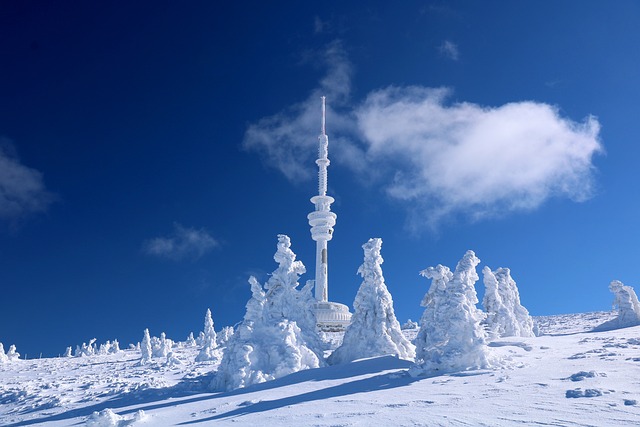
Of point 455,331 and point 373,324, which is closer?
point 455,331

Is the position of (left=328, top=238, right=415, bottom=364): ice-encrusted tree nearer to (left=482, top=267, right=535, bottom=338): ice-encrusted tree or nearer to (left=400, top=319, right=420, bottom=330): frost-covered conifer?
(left=482, top=267, right=535, bottom=338): ice-encrusted tree

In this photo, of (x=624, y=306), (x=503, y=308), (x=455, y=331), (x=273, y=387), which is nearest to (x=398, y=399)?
(x=455, y=331)

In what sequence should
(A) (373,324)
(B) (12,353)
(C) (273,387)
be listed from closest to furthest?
(C) (273,387)
(A) (373,324)
(B) (12,353)

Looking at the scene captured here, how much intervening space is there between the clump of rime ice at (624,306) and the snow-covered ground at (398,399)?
67.1 feet

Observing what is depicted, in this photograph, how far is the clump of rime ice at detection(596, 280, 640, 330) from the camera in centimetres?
5709

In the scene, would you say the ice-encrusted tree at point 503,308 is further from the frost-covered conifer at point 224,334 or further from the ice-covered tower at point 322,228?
the frost-covered conifer at point 224,334

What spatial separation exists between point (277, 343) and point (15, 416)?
18.1 metres

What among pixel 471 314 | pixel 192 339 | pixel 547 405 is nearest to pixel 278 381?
pixel 471 314

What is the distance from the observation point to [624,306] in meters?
58.1

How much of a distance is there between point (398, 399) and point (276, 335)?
53.2ft

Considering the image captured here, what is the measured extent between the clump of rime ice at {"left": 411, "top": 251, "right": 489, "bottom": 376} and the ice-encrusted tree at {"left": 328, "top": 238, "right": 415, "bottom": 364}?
6.54 meters

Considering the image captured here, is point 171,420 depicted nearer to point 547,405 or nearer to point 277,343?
point 277,343

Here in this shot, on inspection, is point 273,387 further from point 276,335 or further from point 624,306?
point 624,306

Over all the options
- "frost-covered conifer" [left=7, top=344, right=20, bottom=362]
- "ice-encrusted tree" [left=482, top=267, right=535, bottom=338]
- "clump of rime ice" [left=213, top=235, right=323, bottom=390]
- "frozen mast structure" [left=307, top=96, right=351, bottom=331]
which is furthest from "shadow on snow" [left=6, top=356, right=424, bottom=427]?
"frost-covered conifer" [left=7, top=344, right=20, bottom=362]
